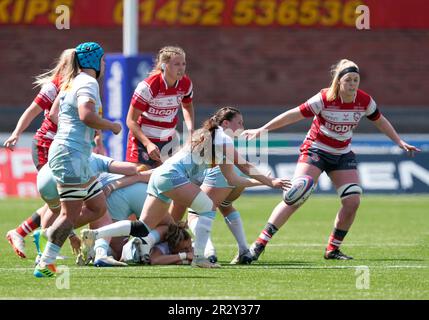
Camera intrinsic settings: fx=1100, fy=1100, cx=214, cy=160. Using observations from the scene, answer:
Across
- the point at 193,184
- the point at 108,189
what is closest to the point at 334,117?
the point at 193,184

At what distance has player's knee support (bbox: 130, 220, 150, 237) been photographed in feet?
32.2

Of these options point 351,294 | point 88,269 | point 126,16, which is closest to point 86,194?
point 88,269

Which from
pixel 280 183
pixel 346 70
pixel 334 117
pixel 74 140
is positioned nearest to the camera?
pixel 74 140

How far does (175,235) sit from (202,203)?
0.77 m

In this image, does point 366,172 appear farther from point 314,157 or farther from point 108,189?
point 108,189

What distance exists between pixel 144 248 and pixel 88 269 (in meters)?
0.64

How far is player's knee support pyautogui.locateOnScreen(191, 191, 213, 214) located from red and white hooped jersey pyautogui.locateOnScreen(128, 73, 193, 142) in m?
1.90

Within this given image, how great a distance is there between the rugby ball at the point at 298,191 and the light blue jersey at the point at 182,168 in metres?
0.95

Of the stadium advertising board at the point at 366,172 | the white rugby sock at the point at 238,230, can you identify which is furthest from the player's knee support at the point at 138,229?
the stadium advertising board at the point at 366,172

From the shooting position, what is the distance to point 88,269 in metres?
9.88

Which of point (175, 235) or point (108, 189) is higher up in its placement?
point (108, 189)

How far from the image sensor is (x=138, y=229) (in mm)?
9867

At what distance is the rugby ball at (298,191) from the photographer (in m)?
10.6
